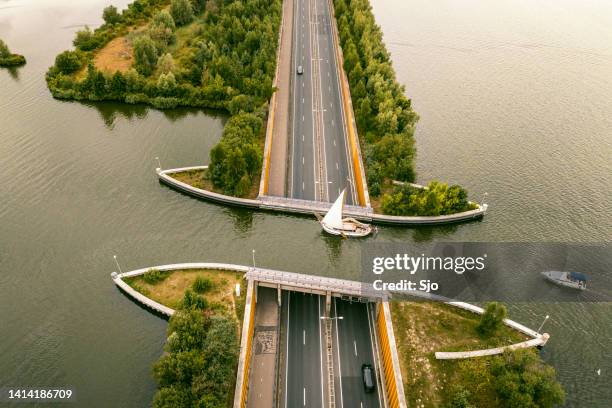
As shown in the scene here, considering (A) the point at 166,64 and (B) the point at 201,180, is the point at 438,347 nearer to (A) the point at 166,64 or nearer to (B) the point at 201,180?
(B) the point at 201,180

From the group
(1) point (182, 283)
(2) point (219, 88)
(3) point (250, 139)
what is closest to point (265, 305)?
(1) point (182, 283)

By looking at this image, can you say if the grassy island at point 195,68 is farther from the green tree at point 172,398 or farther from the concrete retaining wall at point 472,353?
the concrete retaining wall at point 472,353

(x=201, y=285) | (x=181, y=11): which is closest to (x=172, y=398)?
(x=201, y=285)

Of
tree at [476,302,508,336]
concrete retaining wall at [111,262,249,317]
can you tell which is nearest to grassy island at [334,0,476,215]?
tree at [476,302,508,336]

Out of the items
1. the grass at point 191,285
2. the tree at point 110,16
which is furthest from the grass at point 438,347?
the tree at point 110,16

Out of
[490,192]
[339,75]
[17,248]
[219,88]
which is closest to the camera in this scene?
[17,248]

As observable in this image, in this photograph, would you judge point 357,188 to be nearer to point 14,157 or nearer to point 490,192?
point 490,192
